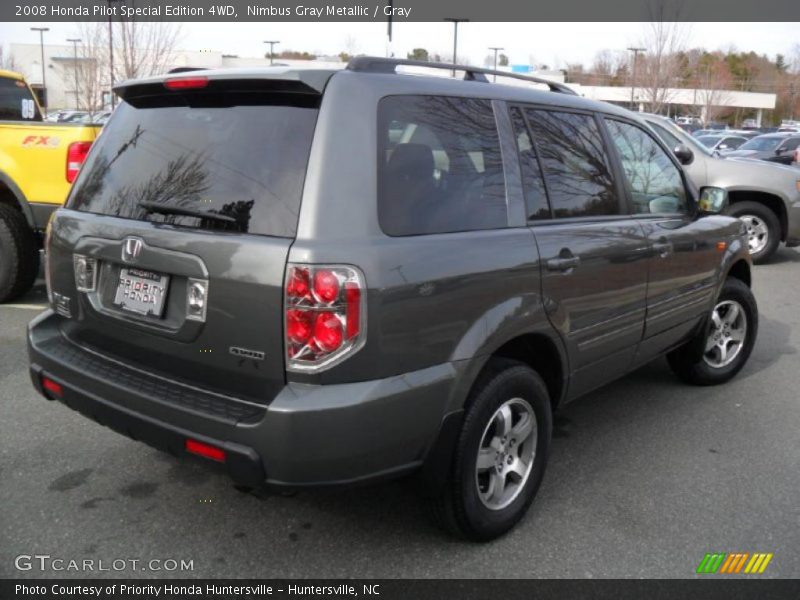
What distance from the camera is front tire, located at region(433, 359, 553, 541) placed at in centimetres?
268

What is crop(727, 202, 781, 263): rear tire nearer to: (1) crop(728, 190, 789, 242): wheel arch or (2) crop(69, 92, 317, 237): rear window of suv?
(1) crop(728, 190, 789, 242): wheel arch

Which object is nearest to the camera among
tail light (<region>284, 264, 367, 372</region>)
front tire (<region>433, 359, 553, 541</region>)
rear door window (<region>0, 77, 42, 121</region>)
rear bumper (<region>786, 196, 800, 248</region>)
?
tail light (<region>284, 264, 367, 372</region>)

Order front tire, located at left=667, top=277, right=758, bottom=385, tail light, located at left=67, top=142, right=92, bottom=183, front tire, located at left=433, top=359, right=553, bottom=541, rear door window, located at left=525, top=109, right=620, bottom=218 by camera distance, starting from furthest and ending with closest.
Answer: tail light, located at left=67, top=142, right=92, bottom=183 → front tire, located at left=667, top=277, right=758, bottom=385 → rear door window, located at left=525, top=109, right=620, bottom=218 → front tire, located at left=433, top=359, right=553, bottom=541

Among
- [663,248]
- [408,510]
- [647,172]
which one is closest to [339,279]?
[408,510]

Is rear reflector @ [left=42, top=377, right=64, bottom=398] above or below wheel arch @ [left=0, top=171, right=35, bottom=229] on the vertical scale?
below

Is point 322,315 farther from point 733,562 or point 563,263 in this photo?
point 733,562

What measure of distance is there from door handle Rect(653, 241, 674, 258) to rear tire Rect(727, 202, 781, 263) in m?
6.43

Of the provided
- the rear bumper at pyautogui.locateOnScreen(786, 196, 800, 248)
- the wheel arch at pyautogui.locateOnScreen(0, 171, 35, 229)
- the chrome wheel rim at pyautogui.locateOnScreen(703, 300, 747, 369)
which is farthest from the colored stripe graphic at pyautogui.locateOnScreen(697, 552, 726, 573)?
the rear bumper at pyautogui.locateOnScreen(786, 196, 800, 248)

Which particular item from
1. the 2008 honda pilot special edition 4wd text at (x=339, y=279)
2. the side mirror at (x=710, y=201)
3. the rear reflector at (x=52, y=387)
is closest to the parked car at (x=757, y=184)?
the side mirror at (x=710, y=201)

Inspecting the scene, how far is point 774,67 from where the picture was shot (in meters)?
87.5

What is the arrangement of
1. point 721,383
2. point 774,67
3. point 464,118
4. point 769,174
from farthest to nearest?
point 774,67
point 769,174
point 721,383
point 464,118
